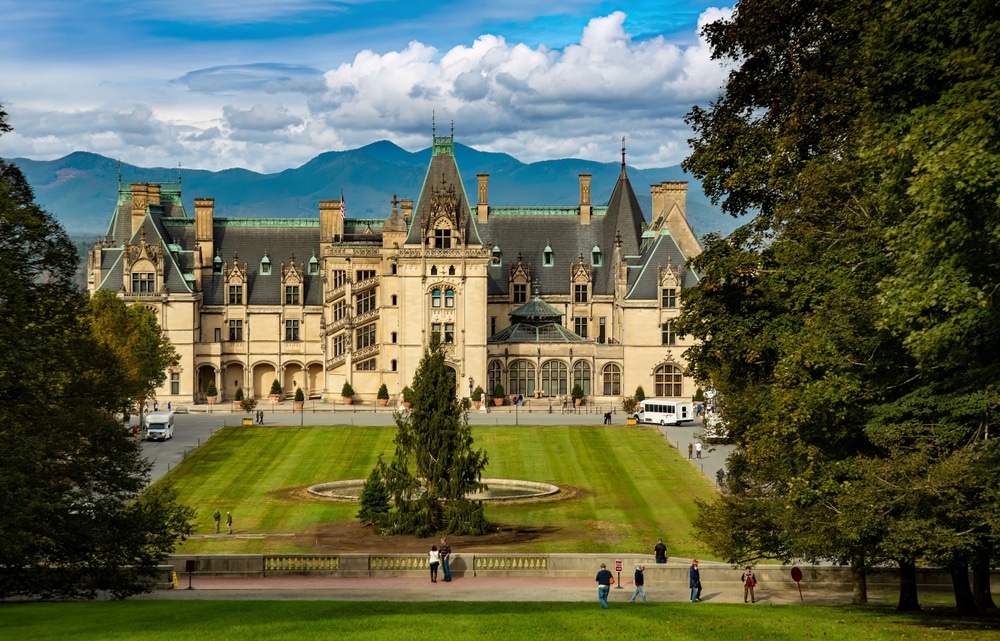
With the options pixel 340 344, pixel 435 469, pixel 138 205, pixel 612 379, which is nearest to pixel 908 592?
pixel 435 469

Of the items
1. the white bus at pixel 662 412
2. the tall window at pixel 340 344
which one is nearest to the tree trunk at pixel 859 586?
the white bus at pixel 662 412

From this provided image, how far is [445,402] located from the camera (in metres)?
56.8

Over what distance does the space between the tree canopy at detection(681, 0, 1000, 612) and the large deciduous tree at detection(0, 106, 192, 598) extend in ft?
56.6

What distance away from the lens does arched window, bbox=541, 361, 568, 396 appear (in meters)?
105

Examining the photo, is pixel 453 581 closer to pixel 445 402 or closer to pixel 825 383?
pixel 445 402

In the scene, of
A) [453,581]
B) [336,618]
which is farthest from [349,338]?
[336,618]

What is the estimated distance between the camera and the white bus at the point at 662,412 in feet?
309

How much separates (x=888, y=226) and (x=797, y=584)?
17.3m

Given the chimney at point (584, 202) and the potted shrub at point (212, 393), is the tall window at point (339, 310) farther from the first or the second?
the chimney at point (584, 202)

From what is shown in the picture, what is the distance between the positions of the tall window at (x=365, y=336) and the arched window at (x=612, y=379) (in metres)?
17.4

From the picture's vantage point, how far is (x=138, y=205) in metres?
114

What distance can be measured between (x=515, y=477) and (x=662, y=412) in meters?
24.6

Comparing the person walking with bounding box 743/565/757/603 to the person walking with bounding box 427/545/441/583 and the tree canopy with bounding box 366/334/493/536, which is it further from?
the tree canopy with bounding box 366/334/493/536

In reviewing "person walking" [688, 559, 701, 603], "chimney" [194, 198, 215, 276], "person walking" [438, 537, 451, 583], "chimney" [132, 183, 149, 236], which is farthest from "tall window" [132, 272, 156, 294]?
"person walking" [688, 559, 701, 603]
